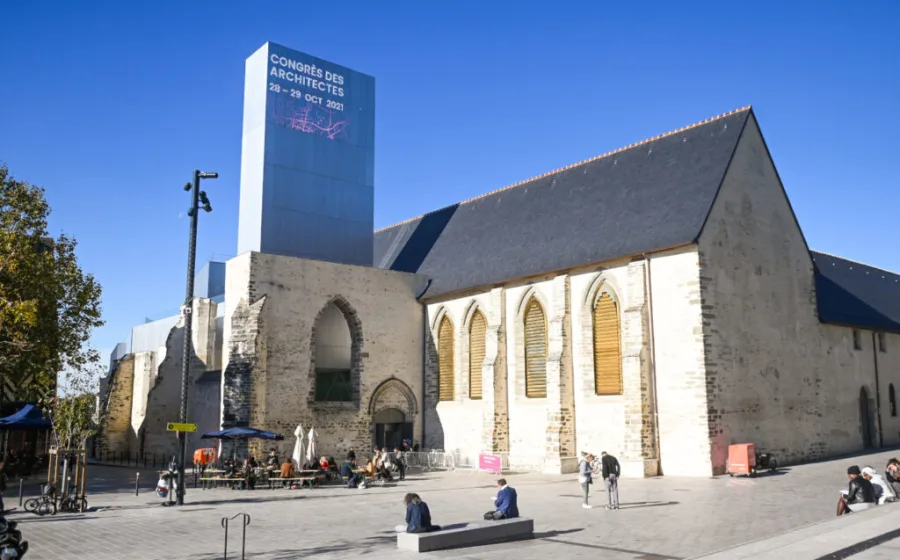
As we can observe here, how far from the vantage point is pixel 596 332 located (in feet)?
85.1

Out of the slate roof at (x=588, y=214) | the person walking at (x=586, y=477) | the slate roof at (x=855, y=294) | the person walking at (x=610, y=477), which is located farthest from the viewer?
the slate roof at (x=855, y=294)

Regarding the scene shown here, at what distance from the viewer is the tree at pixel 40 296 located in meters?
22.9

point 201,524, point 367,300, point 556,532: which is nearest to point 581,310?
point 367,300

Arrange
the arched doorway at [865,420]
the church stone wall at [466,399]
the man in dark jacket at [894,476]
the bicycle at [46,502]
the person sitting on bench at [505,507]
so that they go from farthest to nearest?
the arched doorway at [865,420], the church stone wall at [466,399], the bicycle at [46,502], the man in dark jacket at [894,476], the person sitting on bench at [505,507]

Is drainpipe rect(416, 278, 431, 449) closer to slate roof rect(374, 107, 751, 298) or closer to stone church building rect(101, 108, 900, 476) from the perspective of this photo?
stone church building rect(101, 108, 900, 476)

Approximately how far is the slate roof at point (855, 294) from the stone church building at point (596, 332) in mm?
171

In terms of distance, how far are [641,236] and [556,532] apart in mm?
13980

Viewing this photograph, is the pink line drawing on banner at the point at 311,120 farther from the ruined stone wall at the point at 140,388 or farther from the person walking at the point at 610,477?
the person walking at the point at 610,477

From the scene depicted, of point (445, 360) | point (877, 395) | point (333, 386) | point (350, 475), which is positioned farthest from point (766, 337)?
point (333, 386)

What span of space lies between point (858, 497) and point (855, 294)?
22.7m

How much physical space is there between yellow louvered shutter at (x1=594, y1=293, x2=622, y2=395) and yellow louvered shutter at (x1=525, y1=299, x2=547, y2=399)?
2459mm

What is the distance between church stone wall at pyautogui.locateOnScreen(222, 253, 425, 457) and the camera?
1082 inches

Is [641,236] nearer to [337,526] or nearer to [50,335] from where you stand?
[337,526]

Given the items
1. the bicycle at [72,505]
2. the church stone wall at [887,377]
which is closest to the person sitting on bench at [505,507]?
the bicycle at [72,505]
